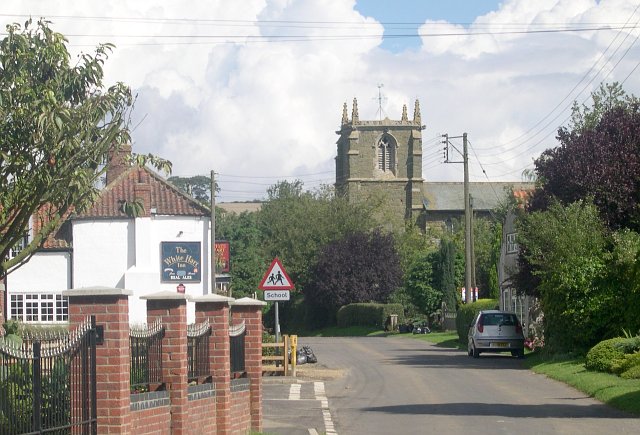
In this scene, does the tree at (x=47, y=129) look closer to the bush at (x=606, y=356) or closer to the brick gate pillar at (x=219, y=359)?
the brick gate pillar at (x=219, y=359)

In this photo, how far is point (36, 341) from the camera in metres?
10.1

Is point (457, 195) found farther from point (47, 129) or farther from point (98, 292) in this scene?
point (98, 292)

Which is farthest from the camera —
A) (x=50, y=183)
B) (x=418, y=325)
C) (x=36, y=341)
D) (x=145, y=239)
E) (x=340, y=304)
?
(x=340, y=304)

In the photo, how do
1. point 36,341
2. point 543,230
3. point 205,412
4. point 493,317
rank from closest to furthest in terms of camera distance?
point 36,341, point 205,412, point 543,230, point 493,317

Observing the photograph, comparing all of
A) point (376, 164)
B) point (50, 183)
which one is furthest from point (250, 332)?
point (376, 164)

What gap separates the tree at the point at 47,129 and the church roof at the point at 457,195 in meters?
108

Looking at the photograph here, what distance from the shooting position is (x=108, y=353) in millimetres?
11102

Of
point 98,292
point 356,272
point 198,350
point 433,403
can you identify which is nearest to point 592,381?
point 433,403

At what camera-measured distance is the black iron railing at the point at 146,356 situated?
12.3 metres

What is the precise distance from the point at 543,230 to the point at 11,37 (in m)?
19.9

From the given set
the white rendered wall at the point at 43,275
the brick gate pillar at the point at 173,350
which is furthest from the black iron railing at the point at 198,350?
the white rendered wall at the point at 43,275

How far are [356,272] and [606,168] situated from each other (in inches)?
1922

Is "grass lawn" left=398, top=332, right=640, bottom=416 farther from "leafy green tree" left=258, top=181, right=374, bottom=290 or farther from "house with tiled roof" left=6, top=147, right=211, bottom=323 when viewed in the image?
"leafy green tree" left=258, top=181, right=374, bottom=290

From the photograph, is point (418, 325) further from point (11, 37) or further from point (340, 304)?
point (11, 37)
